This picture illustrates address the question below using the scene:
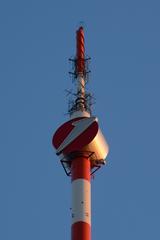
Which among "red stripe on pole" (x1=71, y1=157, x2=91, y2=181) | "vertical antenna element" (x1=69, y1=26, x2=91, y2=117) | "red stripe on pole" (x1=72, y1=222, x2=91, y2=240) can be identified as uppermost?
"vertical antenna element" (x1=69, y1=26, x2=91, y2=117)

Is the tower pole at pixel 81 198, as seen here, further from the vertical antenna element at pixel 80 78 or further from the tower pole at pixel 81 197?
the vertical antenna element at pixel 80 78

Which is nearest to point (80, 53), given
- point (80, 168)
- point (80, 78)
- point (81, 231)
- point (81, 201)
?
point (80, 78)

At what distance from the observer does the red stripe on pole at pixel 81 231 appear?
201 ft

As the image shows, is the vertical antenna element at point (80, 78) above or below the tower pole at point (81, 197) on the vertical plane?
above

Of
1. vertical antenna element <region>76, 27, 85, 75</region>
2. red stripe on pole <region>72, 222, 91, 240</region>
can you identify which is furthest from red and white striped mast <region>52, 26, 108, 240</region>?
vertical antenna element <region>76, 27, 85, 75</region>

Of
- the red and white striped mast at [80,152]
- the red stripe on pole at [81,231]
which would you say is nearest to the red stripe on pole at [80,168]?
the red and white striped mast at [80,152]

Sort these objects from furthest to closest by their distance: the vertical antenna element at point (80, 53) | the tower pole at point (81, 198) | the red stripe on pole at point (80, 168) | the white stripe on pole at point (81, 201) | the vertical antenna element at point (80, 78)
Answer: the vertical antenna element at point (80, 53)
the vertical antenna element at point (80, 78)
the red stripe on pole at point (80, 168)
the white stripe on pole at point (81, 201)
the tower pole at point (81, 198)

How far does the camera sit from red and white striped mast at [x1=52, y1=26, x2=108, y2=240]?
2463 inches

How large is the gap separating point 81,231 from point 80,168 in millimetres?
5959

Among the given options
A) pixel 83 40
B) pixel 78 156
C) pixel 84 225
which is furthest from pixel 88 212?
pixel 83 40

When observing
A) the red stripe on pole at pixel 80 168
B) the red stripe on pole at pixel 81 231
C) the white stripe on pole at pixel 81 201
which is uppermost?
the red stripe on pole at pixel 80 168

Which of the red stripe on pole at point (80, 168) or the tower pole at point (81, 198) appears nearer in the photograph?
the tower pole at point (81, 198)

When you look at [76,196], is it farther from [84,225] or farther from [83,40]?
[83,40]

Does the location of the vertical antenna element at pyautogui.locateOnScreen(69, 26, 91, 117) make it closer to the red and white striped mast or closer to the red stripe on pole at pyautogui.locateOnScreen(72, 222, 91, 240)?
the red and white striped mast
